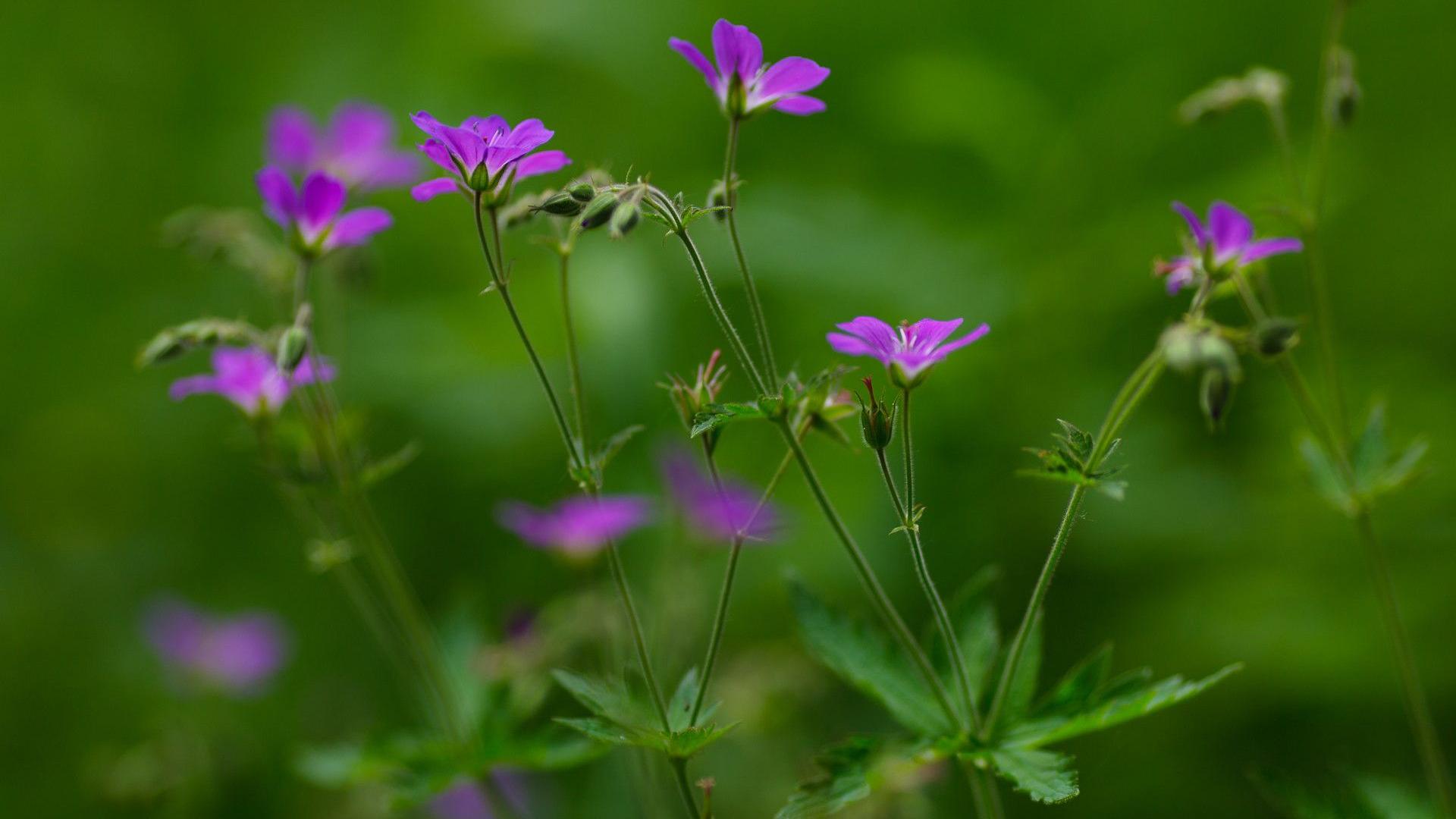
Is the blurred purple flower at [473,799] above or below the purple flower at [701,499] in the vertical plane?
below

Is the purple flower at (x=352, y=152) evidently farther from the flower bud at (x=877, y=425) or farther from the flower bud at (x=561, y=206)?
the flower bud at (x=877, y=425)

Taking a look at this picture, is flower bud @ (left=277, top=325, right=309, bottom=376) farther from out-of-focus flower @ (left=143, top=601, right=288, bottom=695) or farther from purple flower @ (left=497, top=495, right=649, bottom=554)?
out-of-focus flower @ (left=143, top=601, right=288, bottom=695)

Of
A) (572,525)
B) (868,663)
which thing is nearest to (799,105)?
(868,663)

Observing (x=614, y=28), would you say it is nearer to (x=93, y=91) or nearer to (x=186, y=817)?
(x=93, y=91)

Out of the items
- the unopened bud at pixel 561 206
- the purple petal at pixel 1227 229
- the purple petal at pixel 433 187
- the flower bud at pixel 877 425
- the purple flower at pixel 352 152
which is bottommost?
the flower bud at pixel 877 425

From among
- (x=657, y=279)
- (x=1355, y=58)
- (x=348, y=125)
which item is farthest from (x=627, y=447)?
(x=1355, y=58)

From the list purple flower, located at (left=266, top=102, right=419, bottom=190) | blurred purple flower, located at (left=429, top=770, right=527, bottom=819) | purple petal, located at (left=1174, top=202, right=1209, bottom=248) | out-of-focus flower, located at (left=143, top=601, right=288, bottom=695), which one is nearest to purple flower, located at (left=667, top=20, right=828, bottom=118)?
purple petal, located at (left=1174, top=202, right=1209, bottom=248)

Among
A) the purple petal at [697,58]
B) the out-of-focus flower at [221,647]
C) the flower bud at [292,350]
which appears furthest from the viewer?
the out-of-focus flower at [221,647]

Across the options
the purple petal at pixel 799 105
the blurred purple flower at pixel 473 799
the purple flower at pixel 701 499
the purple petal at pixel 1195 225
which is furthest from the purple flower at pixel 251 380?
the blurred purple flower at pixel 473 799
